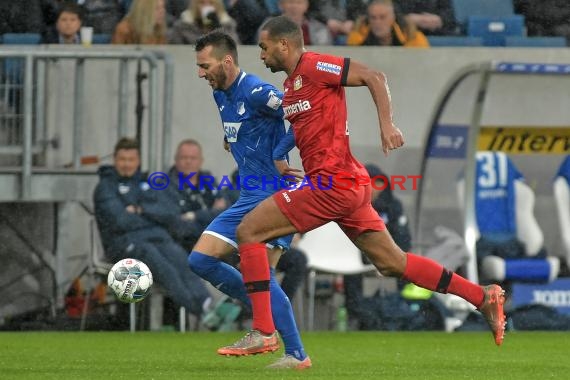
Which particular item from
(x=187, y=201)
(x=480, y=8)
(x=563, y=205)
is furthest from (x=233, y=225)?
(x=480, y=8)

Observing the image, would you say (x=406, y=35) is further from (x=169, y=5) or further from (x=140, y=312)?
(x=140, y=312)

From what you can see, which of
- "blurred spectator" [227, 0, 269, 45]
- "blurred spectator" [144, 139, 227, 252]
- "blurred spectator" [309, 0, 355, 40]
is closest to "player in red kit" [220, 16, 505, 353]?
"blurred spectator" [144, 139, 227, 252]

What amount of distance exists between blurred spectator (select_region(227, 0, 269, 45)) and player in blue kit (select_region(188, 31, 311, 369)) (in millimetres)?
5885

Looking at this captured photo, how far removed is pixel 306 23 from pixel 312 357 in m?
5.64

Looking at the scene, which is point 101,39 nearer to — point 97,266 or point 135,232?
point 135,232

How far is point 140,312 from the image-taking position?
1329cm

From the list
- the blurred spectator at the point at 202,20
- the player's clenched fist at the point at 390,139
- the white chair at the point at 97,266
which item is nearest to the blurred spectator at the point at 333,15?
the blurred spectator at the point at 202,20

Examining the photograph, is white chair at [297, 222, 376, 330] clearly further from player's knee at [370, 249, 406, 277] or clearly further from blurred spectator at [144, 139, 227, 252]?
player's knee at [370, 249, 406, 277]

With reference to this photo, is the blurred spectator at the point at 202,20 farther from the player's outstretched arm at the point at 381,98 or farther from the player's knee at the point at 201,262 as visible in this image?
the player's outstretched arm at the point at 381,98

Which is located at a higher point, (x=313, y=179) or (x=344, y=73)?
(x=344, y=73)

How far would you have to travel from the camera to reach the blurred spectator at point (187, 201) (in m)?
13.0

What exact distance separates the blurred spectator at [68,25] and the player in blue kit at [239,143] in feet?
18.4

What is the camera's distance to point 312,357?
954 centimetres

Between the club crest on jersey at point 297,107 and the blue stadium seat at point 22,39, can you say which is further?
the blue stadium seat at point 22,39
